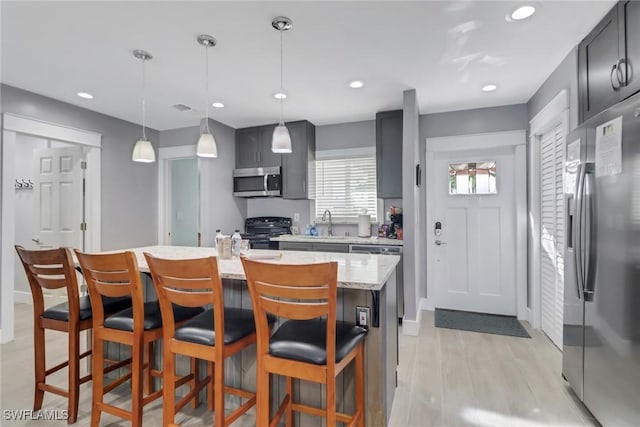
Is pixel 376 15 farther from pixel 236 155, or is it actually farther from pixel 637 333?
pixel 236 155

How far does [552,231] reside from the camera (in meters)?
2.94

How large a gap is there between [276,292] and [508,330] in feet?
10.1

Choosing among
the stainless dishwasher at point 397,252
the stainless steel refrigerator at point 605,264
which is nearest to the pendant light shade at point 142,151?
the stainless dishwasher at point 397,252

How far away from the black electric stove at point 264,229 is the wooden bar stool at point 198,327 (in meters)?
2.65

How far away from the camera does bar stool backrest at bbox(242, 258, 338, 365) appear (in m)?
1.24

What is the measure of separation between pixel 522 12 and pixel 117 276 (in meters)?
2.90

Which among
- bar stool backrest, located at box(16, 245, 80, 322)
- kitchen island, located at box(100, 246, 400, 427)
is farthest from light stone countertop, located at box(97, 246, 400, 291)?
bar stool backrest, located at box(16, 245, 80, 322)

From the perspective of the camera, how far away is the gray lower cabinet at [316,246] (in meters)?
3.70

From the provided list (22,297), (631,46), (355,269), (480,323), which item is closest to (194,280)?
(355,269)

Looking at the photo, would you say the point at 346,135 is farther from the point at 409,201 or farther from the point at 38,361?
the point at 38,361

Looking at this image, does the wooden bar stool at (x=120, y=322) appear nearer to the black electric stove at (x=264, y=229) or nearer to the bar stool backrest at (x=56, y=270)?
the bar stool backrest at (x=56, y=270)

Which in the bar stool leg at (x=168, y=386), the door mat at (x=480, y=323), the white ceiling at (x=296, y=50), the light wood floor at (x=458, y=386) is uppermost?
the white ceiling at (x=296, y=50)

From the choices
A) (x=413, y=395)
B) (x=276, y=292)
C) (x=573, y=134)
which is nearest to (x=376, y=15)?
(x=573, y=134)

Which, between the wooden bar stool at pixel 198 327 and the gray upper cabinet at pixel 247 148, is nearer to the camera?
the wooden bar stool at pixel 198 327
